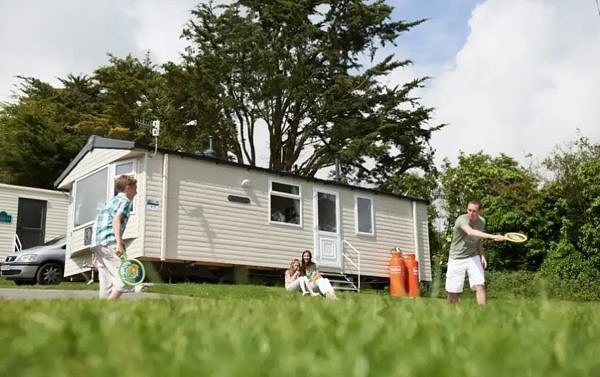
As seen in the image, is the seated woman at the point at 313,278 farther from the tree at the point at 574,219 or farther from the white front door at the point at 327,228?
the tree at the point at 574,219

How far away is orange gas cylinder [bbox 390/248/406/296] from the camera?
59.0 ft

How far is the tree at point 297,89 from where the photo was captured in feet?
87.4

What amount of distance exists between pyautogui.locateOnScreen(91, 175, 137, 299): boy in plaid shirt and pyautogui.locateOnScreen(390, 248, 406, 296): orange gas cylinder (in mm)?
11847

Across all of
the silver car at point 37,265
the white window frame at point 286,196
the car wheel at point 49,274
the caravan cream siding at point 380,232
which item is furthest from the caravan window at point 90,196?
the caravan cream siding at point 380,232

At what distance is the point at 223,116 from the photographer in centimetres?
2755

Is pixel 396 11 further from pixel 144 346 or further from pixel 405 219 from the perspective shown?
pixel 144 346

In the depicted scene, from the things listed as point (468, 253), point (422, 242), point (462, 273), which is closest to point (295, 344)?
point (462, 273)

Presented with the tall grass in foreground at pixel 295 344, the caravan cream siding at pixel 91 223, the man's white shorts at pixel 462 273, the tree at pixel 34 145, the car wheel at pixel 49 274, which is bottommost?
the tall grass in foreground at pixel 295 344

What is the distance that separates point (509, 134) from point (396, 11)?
23.3ft

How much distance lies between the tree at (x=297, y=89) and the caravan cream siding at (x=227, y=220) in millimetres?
8189

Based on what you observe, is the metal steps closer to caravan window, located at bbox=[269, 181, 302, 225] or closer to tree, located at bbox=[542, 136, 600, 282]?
caravan window, located at bbox=[269, 181, 302, 225]

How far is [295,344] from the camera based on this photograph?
67.4 inches

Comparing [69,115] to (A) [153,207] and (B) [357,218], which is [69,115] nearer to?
(B) [357,218]

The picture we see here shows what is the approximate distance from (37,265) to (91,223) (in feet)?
5.40
